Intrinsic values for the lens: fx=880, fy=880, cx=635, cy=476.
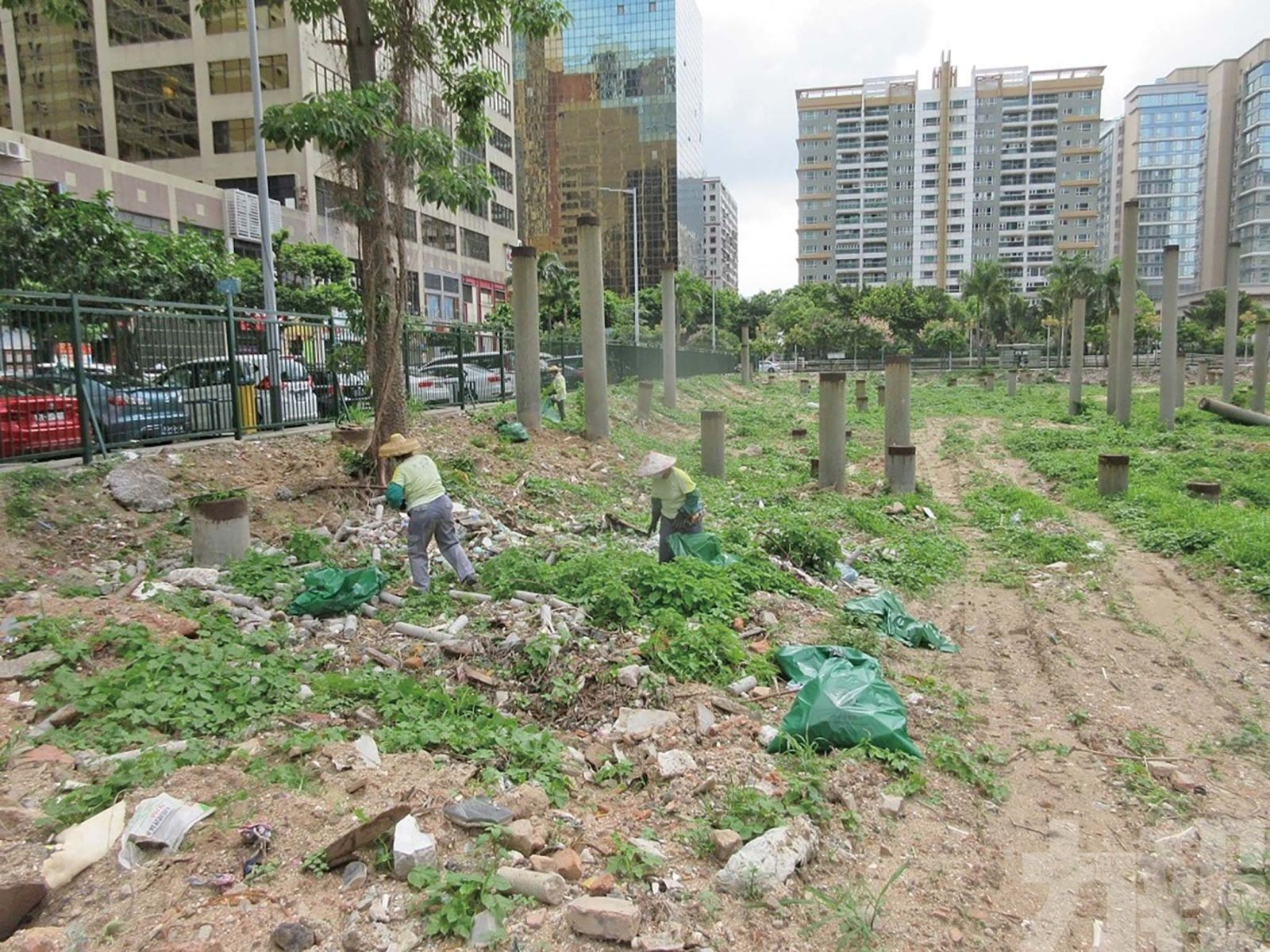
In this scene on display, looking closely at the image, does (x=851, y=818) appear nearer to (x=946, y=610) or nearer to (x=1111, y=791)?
(x=1111, y=791)

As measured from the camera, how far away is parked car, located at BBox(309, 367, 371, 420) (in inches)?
551

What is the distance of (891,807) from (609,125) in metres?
108

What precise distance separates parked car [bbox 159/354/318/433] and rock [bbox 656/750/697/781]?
8.88 metres

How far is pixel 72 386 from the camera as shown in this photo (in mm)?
9602

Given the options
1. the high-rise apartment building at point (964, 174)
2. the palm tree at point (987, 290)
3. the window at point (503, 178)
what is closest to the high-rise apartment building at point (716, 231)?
the high-rise apartment building at point (964, 174)

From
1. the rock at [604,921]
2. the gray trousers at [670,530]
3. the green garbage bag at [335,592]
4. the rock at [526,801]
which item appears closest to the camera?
the rock at [604,921]

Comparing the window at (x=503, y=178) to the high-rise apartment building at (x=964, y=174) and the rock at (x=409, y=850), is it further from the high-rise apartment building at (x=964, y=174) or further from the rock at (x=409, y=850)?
the high-rise apartment building at (x=964, y=174)

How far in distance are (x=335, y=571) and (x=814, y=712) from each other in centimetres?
425

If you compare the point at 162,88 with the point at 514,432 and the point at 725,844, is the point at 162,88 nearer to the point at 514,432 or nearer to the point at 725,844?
the point at 514,432

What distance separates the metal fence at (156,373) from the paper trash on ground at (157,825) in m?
7.05

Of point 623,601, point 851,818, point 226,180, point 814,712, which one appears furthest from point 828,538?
point 226,180

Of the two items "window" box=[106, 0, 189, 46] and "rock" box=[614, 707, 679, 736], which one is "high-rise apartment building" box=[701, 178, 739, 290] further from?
"rock" box=[614, 707, 679, 736]

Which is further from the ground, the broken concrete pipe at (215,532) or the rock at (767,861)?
the broken concrete pipe at (215,532)

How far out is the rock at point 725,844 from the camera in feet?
12.4
